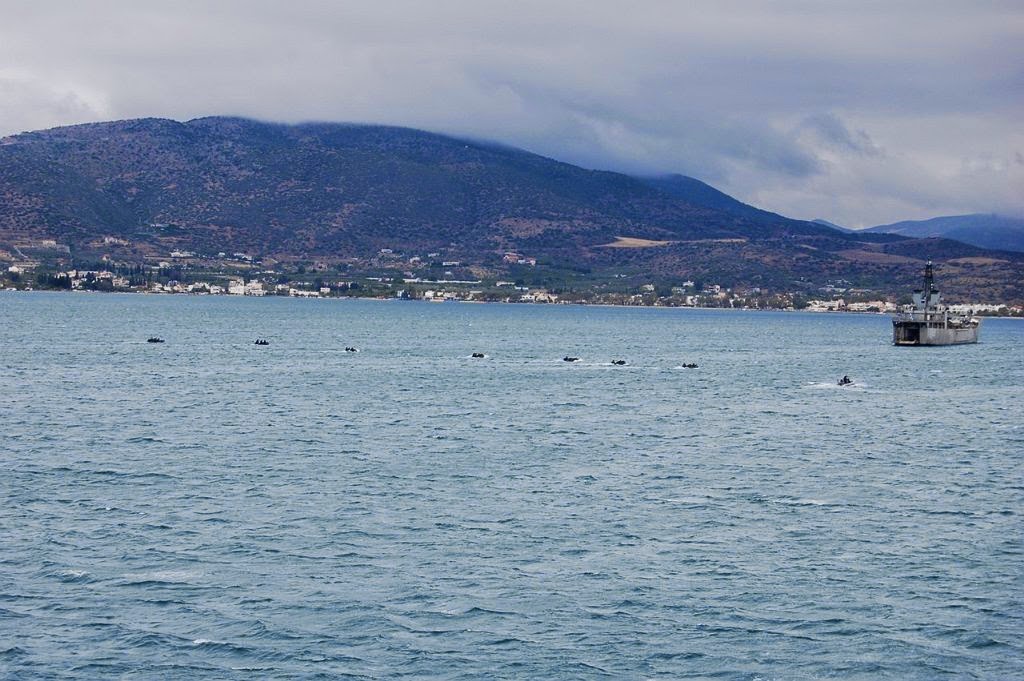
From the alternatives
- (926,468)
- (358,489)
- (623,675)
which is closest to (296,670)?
(623,675)

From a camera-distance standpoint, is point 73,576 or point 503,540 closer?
point 73,576

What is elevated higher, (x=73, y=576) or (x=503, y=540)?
(x=503, y=540)

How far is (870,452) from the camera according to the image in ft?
237

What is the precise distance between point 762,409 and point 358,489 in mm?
49177

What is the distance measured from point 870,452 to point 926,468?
598 cm

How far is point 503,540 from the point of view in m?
46.6

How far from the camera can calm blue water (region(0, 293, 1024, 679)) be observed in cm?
3456

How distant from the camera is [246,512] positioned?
50.9 m

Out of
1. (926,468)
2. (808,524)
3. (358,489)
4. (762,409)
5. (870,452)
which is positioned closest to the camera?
(808,524)

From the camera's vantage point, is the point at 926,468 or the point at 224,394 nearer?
the point at 926,468

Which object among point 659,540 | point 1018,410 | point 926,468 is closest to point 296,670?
point 659,540

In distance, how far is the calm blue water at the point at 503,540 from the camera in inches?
1361

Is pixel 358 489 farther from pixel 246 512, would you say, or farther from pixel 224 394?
pixel 224 394

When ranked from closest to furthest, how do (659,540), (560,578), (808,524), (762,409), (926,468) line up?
(560,578), (659,540), (808,524), (926,468), (762,409)
